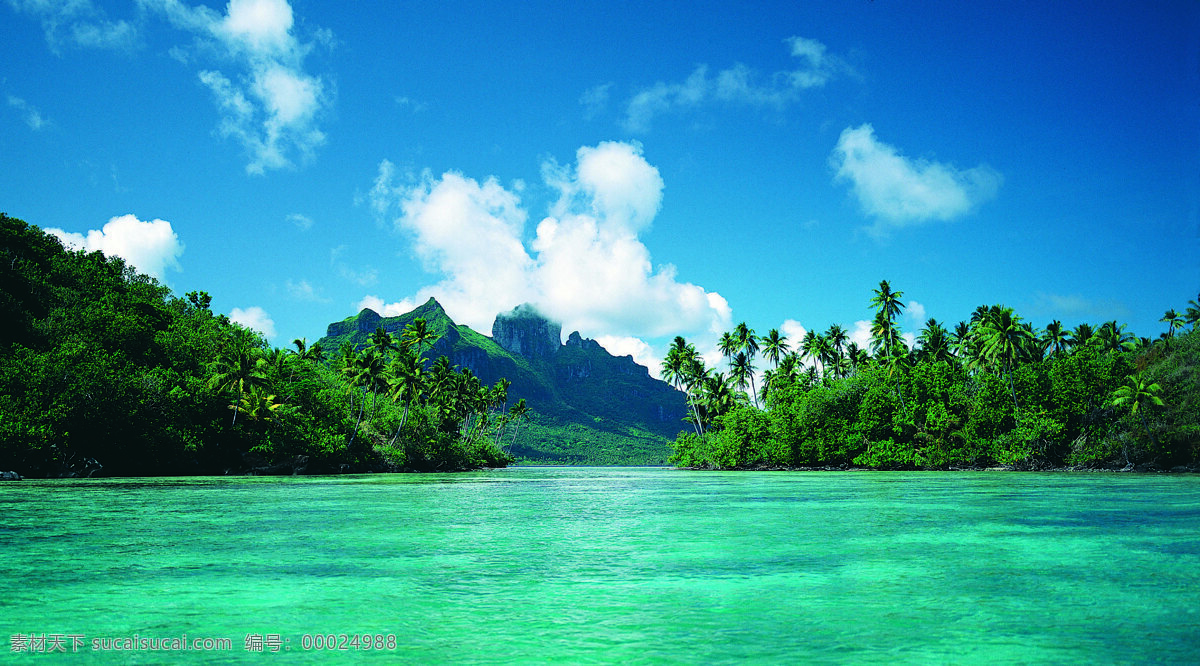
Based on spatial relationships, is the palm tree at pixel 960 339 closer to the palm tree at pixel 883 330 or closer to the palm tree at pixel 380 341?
the palm tree at pixel 883 330

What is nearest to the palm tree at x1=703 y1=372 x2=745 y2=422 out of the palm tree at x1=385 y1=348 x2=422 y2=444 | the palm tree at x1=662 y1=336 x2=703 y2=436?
the palm tree at x1=662 y1=336 x2=703 y2=436

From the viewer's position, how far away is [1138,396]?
56406 mm

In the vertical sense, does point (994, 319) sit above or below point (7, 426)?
above

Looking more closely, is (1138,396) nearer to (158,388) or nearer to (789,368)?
(789,368)

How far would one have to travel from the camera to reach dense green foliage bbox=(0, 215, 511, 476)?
150 feet

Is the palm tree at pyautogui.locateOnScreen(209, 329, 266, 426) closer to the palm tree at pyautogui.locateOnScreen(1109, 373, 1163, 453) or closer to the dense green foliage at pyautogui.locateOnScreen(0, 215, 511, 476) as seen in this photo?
the dense green foliage at pyautogui.locateOnScreen(0, 215, 511, 476)

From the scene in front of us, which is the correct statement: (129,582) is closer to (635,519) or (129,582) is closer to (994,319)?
(635,519)

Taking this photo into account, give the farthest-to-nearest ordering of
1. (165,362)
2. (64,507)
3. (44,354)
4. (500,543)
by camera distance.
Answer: (165,362), (44,354), (64,507), (500,543)

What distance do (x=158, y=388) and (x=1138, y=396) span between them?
8163cm

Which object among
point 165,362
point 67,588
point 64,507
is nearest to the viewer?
point 67,588

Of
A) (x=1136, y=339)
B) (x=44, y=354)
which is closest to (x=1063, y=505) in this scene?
(x=44, y=354)

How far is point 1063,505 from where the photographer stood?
23531mm

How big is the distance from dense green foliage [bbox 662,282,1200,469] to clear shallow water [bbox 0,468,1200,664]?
4860 cm

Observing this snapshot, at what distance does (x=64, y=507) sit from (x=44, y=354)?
32990mm
